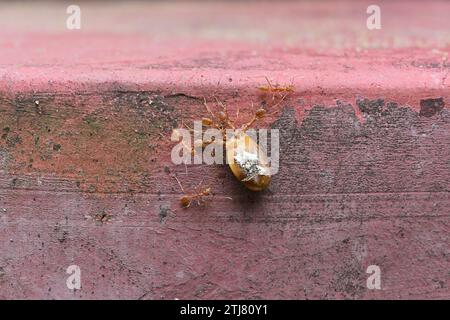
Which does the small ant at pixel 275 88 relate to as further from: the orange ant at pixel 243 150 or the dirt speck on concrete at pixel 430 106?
the dirt speck on concrete at pixel 430 106

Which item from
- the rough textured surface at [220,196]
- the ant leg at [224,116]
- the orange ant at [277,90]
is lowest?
the rough textured surface at [220,196]

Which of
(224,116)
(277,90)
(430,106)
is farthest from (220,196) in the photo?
(430,106)

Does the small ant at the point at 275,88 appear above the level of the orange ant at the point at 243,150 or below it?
above

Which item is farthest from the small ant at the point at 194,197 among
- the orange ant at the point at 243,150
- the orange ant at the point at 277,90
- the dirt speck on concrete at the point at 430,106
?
the dirt speck on concrete at the point at 430,106

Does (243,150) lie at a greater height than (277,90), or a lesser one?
lesser

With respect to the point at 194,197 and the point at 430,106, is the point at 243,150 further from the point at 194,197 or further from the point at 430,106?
the point at 430,106

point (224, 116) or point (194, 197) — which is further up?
point (224, 116)

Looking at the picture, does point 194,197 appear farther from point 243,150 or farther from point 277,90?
point 277,90

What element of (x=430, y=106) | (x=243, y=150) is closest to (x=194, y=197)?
(x=243, y=150)

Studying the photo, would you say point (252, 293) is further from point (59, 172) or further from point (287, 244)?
point (59, 172)

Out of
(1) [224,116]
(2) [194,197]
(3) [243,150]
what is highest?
(1) [224,116]
